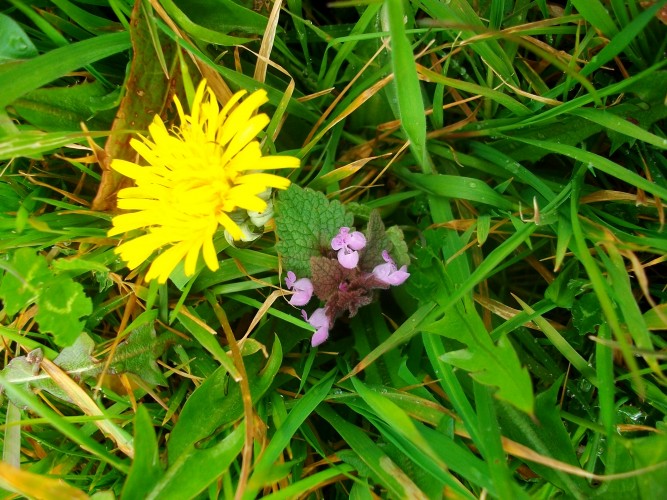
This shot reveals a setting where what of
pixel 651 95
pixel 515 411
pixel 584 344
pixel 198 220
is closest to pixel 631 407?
pixel 584 344

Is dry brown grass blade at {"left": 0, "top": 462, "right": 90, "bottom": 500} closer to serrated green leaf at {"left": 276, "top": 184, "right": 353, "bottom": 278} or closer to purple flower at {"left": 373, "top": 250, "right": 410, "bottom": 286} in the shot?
serrated green leaf at {"left": 276, "top": 184, "right": 353, "bottom": 278}

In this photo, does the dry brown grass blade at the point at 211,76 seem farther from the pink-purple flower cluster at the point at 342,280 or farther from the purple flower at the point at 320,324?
the purple flower at the point at 320,324

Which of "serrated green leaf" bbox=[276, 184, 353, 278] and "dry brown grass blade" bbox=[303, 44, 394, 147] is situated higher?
"dry brown grass blade" bbox=[303, 44, 394, 147]

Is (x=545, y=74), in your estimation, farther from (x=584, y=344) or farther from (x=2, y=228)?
(x=2, y=228)

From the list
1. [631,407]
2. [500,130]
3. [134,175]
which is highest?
[134,175]

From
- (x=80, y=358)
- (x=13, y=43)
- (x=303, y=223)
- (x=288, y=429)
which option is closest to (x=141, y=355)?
(x=80, y=358)

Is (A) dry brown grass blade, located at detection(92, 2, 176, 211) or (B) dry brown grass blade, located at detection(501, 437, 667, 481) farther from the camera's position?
(A) dry brown grass blade, located at detection(92, 2, 176, 211)

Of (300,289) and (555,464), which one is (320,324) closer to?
(300,289)

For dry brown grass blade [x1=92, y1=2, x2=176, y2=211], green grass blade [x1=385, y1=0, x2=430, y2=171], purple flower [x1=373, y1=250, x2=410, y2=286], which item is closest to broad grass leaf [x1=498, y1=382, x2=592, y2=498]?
purple flower [x1=373, y1=250, x2=410, y2=286]
